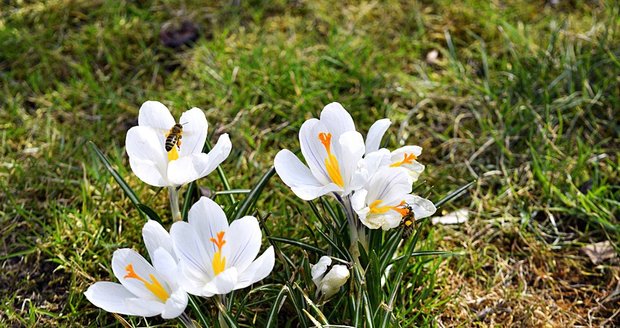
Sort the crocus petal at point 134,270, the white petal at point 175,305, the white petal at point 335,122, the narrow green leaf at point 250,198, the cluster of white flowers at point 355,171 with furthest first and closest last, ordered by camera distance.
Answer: the narrow green leaf at point 250,198
the white petal at point 335,122
the cluster of white flowers at point 355,171
the crocus petal at point 134,270
the white petal at point 175,305

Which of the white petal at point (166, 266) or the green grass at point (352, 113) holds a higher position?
the white petal at point (166, 266)

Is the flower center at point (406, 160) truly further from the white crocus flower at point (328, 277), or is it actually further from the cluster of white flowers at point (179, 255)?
the cluster of white flowers at point (179, 255)

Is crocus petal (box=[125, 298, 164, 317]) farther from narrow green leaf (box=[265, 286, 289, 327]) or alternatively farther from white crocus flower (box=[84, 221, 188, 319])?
narrow green leaf (box=[265, 286, 289, 327])

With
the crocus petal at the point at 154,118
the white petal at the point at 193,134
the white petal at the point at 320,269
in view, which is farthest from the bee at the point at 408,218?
the crocus petal at the point at 154,118

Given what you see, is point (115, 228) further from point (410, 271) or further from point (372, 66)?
point (372, 66)

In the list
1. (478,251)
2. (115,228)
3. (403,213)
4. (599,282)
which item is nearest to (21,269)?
(115,228)

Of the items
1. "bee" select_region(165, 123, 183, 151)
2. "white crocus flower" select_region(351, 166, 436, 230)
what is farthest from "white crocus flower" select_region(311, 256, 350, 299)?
"bee" select_region(165, 123, 183, 151)
